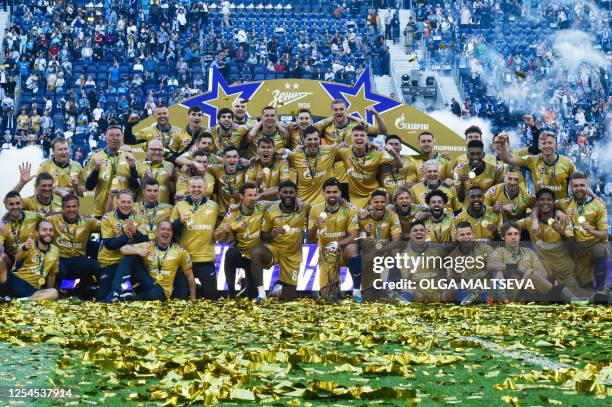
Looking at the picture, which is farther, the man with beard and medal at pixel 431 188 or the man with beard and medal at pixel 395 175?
the man with beard and medal at pixel 395 175

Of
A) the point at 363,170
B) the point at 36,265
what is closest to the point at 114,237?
the point at 36,265

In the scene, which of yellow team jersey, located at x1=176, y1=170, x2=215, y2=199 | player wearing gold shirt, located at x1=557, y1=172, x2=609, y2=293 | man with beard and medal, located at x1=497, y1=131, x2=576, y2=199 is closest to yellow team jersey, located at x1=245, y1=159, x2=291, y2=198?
yellow team jersey, located at x1=176, y1=170, x2=215, y2=199

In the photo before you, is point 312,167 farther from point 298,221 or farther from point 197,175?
point 197,175

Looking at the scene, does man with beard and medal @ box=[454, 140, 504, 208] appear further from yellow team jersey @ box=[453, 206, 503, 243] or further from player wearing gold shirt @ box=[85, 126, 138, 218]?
player wearing gold shirt @ box=[85, 126, 138, 218]

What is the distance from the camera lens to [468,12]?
40750 mm

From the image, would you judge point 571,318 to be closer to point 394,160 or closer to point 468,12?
point 394,160

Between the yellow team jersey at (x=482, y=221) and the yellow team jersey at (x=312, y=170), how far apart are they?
2.33 meters

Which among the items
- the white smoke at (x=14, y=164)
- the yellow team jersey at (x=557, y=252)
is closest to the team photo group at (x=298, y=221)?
the yellow team jersey at (x=557, y=252)

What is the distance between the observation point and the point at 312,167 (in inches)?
645

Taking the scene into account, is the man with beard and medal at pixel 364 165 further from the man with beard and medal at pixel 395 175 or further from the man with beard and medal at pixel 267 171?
the man with beard and medal at pixel 267 171

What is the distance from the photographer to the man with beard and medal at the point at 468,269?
14.0 metres

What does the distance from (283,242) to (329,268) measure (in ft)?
2.51

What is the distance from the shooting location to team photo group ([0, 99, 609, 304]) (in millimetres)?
14164

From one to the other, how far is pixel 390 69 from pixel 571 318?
25.2 m
